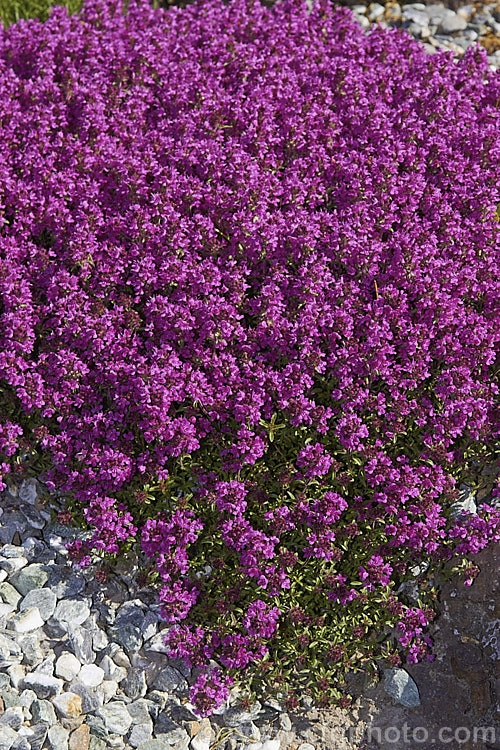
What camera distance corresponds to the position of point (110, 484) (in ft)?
16.2

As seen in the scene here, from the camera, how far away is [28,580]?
5008mm

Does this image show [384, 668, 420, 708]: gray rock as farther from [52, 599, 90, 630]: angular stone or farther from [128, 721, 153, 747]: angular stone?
[52, 599, 90, 630]: angular stone

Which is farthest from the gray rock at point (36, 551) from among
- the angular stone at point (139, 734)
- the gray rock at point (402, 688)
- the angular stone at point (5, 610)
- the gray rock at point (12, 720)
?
the gray rock at point (402, 688)

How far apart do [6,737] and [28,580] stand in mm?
917

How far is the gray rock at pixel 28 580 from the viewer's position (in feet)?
16.4

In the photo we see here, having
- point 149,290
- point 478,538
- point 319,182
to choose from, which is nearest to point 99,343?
point 149,290

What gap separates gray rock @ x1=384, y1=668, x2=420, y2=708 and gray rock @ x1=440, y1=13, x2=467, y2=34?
22.0ft

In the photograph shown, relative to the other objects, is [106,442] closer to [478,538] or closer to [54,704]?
[54,704]

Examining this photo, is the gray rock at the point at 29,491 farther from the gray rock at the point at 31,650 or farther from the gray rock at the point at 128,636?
the gray rock at the point at 128,636

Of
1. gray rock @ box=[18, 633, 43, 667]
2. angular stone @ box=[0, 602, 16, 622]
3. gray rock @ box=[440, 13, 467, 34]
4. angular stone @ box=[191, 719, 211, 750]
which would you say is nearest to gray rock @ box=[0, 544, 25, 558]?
angular stone @ box=[0, 602, 16, 622]

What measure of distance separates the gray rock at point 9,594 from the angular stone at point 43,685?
49 centimetres

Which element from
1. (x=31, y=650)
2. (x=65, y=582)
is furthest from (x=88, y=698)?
(x=65, y=582)

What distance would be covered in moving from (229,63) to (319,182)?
1484mm

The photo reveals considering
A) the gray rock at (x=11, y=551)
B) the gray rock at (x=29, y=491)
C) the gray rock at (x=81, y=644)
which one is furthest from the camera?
the gray rock at (x=29, y=491)
